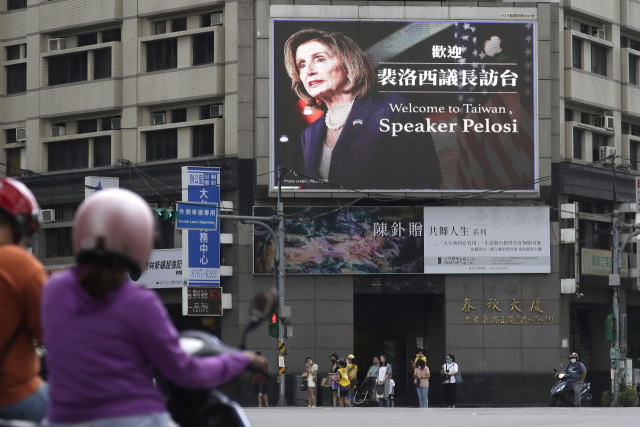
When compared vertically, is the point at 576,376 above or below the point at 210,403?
below

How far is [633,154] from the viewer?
38.2 meters

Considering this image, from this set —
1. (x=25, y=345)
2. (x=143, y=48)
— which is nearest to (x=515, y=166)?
(x=143, y=48)

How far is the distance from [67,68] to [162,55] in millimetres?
4210

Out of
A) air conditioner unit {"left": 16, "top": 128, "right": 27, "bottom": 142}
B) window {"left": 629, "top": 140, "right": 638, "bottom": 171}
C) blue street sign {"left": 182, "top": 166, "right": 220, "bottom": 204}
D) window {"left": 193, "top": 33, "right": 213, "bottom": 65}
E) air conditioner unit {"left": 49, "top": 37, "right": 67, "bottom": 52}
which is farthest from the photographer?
air conditioner unit {"left": 16, "top": 128, "right": 27, "bottom": 142}

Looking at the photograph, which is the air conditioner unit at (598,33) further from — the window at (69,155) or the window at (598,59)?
the window at (69,155)

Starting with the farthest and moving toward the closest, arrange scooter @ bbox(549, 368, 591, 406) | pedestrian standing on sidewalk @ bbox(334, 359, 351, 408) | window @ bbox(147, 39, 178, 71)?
window @ bbox(147, 39, 178, 71), pedestrian standing on sidewalk @ bbox(334, 359, 351, 408), scooter @ bbox(549, 368, 591, 406)

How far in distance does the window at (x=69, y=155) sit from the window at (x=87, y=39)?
3688 millimetres

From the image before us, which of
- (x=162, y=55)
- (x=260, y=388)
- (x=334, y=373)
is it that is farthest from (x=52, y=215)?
(x=334, y=373)

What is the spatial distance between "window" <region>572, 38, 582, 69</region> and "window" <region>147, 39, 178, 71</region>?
46.2ft

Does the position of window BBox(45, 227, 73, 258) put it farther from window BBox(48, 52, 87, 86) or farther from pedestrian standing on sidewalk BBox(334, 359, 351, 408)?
pedestrian standing on sidewalk BBox(334, 359, 351, 408)

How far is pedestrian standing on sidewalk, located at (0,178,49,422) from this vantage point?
4.21 m

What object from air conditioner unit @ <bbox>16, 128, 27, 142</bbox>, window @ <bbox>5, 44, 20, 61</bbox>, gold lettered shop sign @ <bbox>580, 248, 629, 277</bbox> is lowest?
gold lettered shop sign @ <bbox>580, 248, 629, 277</bbox>

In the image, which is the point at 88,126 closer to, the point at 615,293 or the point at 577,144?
the point at 577,144

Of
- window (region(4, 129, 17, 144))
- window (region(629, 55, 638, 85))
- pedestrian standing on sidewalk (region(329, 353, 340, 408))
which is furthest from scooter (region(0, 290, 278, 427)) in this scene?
window (region(4, 129, 17, 144))
